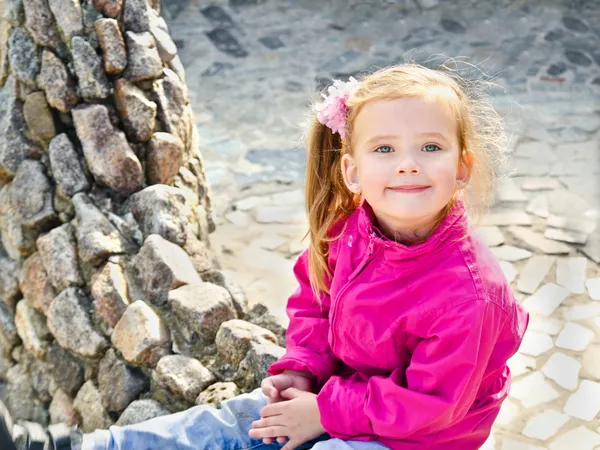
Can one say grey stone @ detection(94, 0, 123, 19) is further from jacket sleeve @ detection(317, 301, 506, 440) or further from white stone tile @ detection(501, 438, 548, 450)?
white stone tile @ detection(501, 438, 548, 450)

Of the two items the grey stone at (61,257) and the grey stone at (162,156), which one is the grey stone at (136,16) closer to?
the grey stone at (162,156)

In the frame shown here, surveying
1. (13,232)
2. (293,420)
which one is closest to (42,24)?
(13,232)

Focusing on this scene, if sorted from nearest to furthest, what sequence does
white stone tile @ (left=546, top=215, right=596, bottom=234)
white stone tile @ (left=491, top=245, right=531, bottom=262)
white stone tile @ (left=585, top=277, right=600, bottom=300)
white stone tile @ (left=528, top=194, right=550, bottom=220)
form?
1. white stone tile @ (left=585, top=277, right=600, bottom=300)
2. white stone tile @ (left=491, top=245, right=531, bottom=262)
3. white stone tile @ (left=546, top=215, right=596, bottom=234)
4. white stone tile @ (left=528, top=194, right=550, bottom=220)

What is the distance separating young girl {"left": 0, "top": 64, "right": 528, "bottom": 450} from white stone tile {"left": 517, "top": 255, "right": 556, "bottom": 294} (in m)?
1.38

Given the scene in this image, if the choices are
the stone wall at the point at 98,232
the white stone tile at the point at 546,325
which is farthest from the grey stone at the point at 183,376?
the white stone tile at the point at 546,325

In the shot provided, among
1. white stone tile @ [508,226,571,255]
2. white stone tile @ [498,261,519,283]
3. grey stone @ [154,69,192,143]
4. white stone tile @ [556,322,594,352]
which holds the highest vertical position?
grey stone @ [154,69,192,143]

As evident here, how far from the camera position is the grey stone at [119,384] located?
7.08ft

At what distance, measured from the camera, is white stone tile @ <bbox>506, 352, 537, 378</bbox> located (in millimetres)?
2680

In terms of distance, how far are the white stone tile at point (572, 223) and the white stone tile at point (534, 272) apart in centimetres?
27

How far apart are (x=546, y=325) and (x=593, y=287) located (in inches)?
13.1

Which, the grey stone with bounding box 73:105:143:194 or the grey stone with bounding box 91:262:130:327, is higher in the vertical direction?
the grey stone with bounding box 73:105:143:194

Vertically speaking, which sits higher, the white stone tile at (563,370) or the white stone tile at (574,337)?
the white stone tile at (574,337)

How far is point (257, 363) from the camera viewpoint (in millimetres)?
2104

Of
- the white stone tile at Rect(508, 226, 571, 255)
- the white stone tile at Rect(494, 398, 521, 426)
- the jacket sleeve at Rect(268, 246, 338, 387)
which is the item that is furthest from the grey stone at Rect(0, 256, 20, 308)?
the white stone tile at Rect(508, 226, 571, 255)
